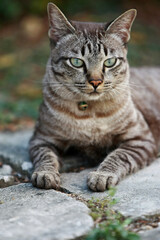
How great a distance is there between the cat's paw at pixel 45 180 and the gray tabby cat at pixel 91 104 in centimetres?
8

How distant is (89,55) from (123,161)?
3.18 ft

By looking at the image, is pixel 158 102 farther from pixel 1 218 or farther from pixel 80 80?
pixel 1 218

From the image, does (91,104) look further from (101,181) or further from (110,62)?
(101,181)

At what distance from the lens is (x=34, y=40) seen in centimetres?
930

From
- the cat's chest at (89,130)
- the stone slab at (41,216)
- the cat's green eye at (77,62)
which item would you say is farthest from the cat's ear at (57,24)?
the stone slab at (41,216)

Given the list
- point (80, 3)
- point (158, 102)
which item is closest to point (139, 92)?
point (158, 102)

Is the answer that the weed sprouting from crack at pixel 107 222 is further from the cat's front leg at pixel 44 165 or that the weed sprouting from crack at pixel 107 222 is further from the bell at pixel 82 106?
the bell at pixel 82 106

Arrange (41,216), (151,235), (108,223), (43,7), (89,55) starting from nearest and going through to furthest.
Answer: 1. (151,235)
2. (108,223)
3. (41,216)
4. (89,55)
5. (43,7)

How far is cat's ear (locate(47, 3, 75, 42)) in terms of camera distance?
3.62 meters

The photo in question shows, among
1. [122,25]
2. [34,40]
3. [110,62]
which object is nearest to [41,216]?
[110,62]

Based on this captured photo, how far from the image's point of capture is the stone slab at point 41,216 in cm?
228

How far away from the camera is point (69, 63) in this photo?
11.7ft

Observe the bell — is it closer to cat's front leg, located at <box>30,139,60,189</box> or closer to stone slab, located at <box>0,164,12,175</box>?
cat's front leg, located at <box>30,139,60,189</box>

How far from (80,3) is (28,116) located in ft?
16.5
